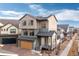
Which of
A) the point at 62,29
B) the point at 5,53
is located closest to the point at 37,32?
→ the point at 62,29

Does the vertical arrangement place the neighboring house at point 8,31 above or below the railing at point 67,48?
above

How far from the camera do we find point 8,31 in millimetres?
2055

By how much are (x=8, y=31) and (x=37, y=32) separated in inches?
11.2

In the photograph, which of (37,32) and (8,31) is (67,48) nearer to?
(37,32)

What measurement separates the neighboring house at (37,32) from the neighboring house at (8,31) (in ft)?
0.20

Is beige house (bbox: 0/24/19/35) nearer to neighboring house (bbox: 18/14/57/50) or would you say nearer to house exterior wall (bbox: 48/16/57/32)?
neighboring house (bbox: 18/14/57/50)

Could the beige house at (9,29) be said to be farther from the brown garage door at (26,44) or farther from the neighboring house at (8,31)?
the brown garage door at (26,44)

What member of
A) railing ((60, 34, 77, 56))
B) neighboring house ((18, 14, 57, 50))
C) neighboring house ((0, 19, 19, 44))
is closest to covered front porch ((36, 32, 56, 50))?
neighboring house ((18, 14, 57, 50))

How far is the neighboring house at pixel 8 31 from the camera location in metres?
2.05

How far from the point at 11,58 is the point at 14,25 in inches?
12.7

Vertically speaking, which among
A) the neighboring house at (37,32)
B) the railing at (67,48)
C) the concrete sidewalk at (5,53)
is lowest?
the concrete sidewalk at (5,53)

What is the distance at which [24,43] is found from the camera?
6.72ft

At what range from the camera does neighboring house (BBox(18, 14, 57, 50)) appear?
2.03 m

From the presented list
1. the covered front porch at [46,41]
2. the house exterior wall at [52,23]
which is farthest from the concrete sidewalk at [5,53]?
the house exterior wall at [52,23]
